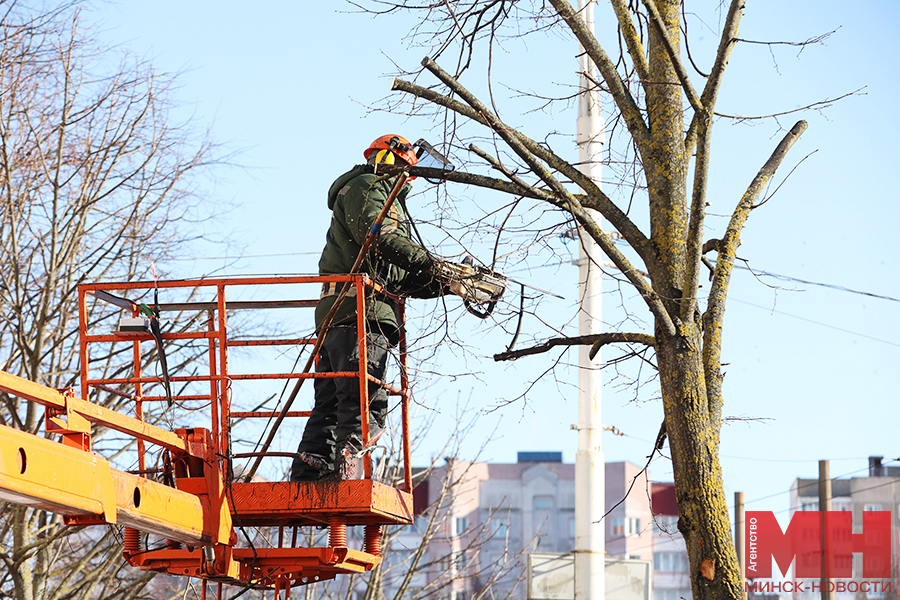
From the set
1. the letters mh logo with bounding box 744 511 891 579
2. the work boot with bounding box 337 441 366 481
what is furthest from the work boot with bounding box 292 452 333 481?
the letters mh logo with bounding box 744 511 891 579

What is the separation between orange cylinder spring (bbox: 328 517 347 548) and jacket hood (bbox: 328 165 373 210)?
1.88 metres

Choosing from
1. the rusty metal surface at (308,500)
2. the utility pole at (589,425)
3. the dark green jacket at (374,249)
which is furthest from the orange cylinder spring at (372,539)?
the utility pole at (589,425)

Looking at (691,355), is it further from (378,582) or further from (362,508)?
(378,582)

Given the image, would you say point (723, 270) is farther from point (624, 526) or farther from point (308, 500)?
point (624, 526)

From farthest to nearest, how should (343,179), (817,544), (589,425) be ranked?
(817,544), (589,425), (343,179)

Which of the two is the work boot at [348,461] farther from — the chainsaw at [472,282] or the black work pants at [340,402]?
the chainsaw at [472,282]

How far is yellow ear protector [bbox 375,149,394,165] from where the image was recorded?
262 inches

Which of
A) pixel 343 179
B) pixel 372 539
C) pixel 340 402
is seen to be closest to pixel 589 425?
pixel 372 539

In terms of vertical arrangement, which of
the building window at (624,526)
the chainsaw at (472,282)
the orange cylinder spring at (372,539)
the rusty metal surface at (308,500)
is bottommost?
the building window at (624,526)

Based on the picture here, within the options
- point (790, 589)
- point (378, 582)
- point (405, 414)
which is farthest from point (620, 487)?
point (405, 414)

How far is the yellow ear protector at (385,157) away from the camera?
21.8ft

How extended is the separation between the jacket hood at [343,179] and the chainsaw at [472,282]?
0.75 m

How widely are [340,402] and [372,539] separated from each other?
3.06 feet

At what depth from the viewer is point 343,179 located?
21.7ft
